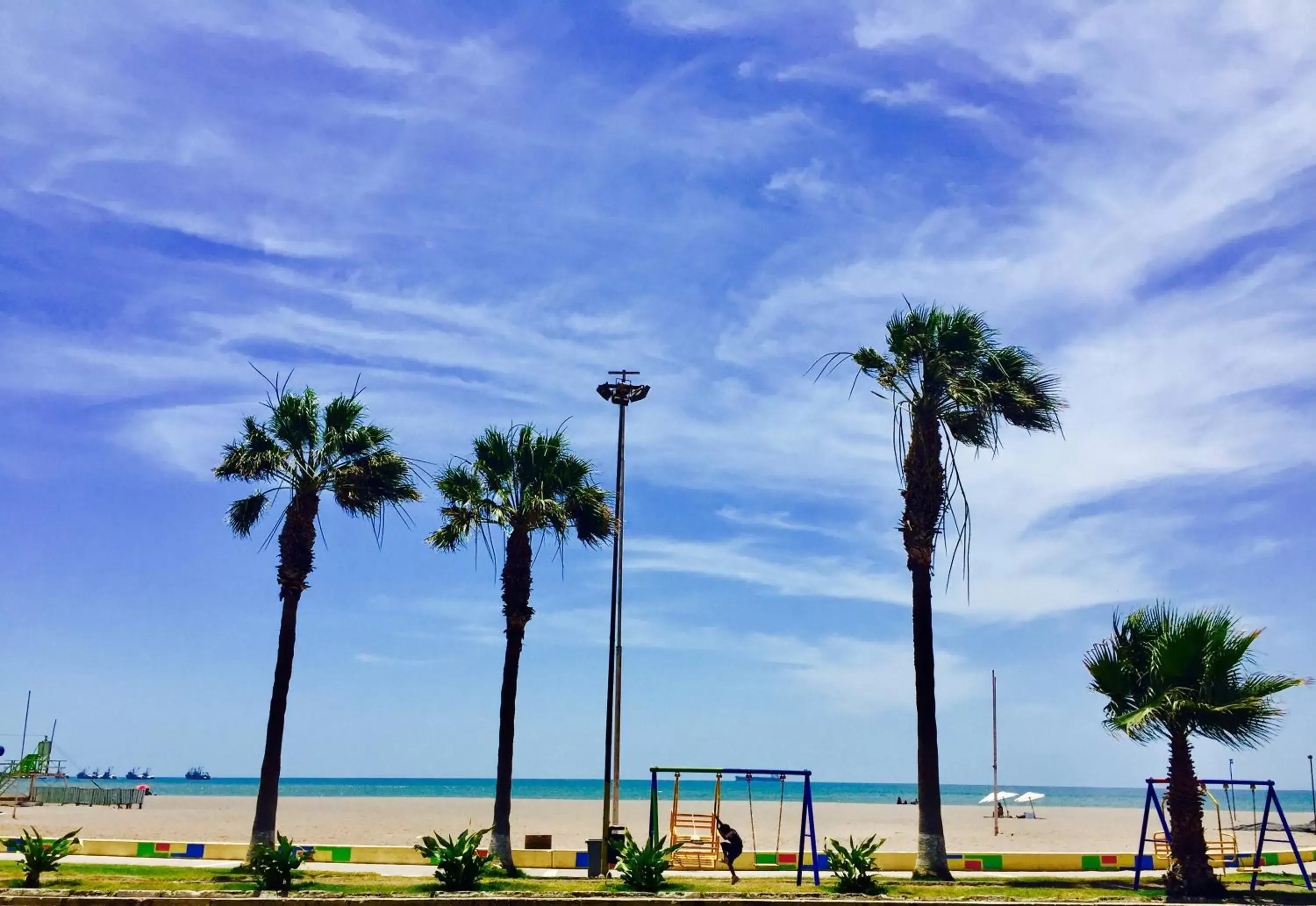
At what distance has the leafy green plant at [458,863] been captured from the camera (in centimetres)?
2112

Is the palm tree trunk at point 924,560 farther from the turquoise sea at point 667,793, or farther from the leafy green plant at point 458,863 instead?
the turquoise sea at point 667,793

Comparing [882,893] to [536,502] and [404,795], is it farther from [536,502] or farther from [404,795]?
[404,795]

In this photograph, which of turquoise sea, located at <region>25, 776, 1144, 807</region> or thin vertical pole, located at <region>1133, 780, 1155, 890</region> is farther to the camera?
turquoise sea, located at <region>25, 776, 1144, 807</region>

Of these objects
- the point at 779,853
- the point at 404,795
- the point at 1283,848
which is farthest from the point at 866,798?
the point at 779,853

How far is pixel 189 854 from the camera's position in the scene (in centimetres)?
2777

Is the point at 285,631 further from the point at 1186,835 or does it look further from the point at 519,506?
the point at 1186,835

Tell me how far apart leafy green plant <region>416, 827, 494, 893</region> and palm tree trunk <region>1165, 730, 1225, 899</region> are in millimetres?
12561

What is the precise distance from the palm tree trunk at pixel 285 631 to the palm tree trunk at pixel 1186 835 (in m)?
18.2

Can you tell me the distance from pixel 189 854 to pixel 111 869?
4236 mm

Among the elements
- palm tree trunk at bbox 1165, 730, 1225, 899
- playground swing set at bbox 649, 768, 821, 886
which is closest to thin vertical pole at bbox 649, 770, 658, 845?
playground swing set at bbox 649, 768, 821, 886

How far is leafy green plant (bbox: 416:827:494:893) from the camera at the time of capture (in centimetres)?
2112

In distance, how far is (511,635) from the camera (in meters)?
27.8

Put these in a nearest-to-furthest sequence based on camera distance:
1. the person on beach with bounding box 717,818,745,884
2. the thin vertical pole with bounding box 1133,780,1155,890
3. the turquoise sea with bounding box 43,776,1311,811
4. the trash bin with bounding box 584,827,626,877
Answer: the thin vertical pole with bounding box 1133,780,1155,890 → the person on beach with bounding box 717,818,745,884 → the trash bin with bounding box 584,827,626,877 → the turquoise sea with bounding box 43,776,1311,811

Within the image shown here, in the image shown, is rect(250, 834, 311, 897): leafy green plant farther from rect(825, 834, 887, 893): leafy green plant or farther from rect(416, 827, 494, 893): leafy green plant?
rect(825, 834, 887, 893): leafy green plant
